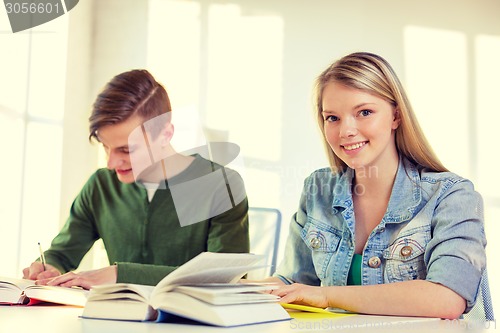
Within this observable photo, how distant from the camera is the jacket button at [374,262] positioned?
1.36 meters

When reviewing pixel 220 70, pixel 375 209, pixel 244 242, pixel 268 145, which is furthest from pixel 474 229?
pixel 220 70

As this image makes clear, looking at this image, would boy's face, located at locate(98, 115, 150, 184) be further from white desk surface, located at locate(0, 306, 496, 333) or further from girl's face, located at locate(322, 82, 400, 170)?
white desk surface, located at locate(0, 306, 496, 333)

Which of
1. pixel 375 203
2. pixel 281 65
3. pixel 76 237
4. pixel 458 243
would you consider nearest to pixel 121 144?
pixel 76 237

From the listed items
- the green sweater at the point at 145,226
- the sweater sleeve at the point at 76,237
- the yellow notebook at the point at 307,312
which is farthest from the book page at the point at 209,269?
the sweater sleeve at the point at 76,237

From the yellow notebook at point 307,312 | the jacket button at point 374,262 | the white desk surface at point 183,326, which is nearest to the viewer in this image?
the white desk surface at point 183,326

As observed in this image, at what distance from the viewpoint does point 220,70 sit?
3574 mm

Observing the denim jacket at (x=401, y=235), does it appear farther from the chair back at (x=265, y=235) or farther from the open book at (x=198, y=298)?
the chair back at (x=265, y=235)

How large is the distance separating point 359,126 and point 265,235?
1.03 m

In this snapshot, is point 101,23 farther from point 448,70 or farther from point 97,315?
point 97,315

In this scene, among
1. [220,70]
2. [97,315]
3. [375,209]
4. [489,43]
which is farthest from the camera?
[220,70]

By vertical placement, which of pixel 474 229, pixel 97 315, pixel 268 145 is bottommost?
pixel 97 315

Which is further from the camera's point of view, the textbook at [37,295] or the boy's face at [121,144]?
the boy's face at [121,144]

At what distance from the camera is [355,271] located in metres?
1.42

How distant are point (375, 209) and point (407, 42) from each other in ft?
7.02
